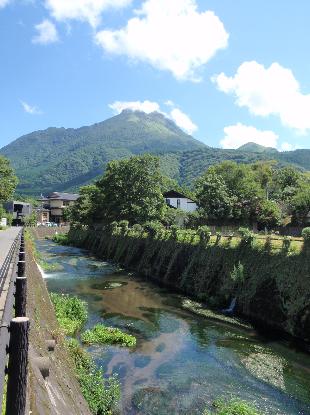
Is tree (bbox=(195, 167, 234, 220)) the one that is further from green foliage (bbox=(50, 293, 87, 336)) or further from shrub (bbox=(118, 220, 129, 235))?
green foliage (bbox=(50, 293, 87, 336))

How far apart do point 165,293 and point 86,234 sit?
44907 millimetres

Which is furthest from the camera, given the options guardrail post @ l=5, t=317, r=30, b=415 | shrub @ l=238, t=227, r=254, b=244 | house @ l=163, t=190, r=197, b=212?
house @ l=163, t=190, r=197, b=212

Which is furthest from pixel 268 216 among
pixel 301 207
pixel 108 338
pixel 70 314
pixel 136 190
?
pixel 108 338

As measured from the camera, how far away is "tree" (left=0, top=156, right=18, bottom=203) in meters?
58.3

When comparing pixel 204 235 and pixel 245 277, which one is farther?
pixel 204 235

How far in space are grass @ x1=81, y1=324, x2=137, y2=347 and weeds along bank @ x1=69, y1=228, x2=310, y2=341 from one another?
25.6 ft

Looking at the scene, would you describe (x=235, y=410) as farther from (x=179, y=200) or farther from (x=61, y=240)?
(x=61, y=240)

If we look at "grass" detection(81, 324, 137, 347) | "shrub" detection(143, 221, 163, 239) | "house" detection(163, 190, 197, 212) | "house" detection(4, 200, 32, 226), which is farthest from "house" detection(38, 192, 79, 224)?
"grass" detection(81, 324, 137, 347)

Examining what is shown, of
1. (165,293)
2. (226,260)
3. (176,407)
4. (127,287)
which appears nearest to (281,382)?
(176,407)

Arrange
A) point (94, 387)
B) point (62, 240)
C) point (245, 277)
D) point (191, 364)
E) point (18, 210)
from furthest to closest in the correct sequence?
point (18, 210) < point (62, 240) < point (245, 277) < point (191, 364) < point (94, 387)

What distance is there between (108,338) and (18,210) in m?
106

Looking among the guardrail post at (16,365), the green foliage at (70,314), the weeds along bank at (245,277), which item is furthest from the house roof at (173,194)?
the guardrail post at (16,365)

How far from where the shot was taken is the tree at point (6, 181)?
58.3 metres

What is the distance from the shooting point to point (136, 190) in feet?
179
